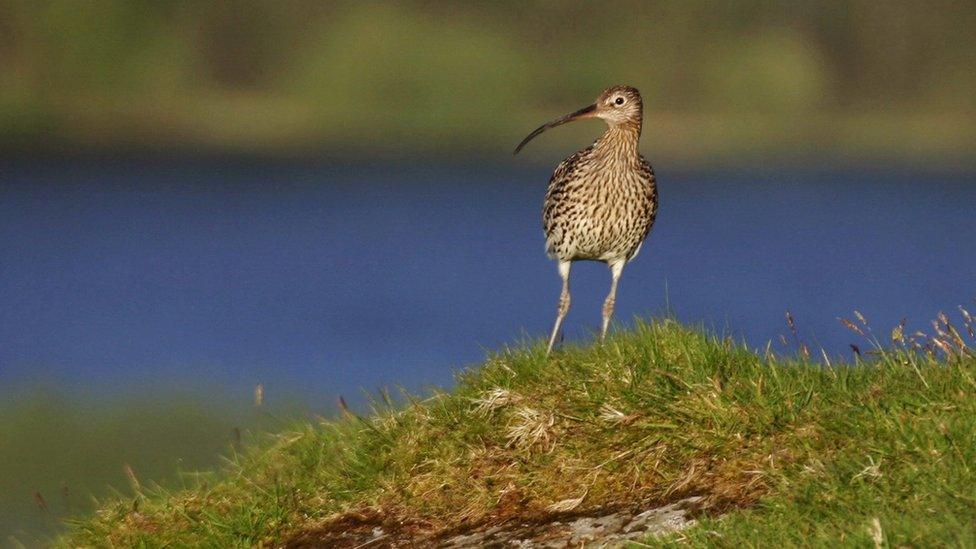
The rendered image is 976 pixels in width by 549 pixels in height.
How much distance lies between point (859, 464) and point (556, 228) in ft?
15.0

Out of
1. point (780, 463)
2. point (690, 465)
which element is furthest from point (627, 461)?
point (780, 463)

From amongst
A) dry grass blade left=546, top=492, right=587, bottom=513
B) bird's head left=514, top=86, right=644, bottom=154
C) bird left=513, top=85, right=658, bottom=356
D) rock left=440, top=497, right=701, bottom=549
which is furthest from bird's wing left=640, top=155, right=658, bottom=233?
rock left=440, top=497, right=701, bottom=549

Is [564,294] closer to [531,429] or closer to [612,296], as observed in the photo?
[612,296]

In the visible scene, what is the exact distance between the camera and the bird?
10219 millimetres

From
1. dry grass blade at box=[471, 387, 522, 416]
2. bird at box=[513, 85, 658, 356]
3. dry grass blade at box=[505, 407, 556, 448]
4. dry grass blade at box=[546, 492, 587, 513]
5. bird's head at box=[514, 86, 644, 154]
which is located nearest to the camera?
dry grass blade at box=[546, 492, 587, 513]

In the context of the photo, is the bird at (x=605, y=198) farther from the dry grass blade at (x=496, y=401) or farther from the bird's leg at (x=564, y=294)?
the dry grass blade at (x=496, y=401)

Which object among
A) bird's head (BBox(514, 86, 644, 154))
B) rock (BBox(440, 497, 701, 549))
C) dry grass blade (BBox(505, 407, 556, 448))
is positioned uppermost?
bird's head (BBox(514, 86, 644, 154))

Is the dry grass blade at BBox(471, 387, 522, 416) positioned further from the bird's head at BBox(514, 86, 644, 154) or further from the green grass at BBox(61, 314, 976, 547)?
the bird's head at BBox(514, 86, 644, 154)

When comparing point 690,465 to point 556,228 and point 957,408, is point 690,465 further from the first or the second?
point 556,228

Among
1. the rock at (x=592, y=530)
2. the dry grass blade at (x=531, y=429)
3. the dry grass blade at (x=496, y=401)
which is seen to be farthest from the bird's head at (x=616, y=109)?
the rock at (x=592, y=530)

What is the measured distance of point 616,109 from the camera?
10.7 m

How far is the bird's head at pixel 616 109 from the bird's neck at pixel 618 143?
58 millimetres

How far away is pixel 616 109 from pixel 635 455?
14.3ft

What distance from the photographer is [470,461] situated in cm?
735
